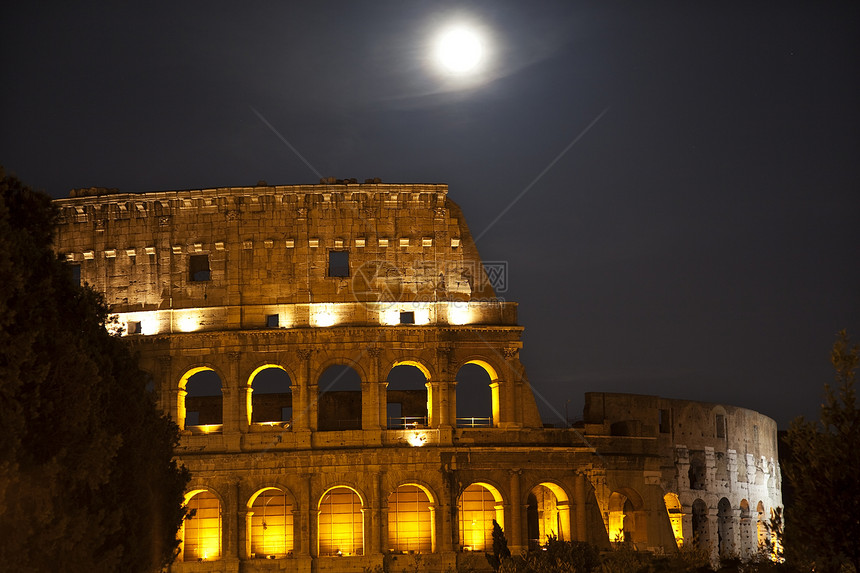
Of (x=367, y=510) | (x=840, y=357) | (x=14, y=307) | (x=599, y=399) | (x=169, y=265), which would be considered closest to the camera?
(x=840, y=357)

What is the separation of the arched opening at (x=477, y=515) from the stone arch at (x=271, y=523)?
526cm

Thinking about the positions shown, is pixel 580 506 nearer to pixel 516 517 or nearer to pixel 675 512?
pixel 516 517

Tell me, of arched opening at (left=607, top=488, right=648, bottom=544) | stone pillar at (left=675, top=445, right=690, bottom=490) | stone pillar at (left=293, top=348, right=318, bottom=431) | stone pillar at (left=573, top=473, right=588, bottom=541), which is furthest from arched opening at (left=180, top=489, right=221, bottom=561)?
stone pillar at (left=675, top=445, right=690, bottom=490)

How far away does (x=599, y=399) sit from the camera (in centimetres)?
3797

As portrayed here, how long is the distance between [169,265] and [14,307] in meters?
20.3

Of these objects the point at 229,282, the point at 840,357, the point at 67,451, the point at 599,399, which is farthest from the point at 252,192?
the point at 840,357

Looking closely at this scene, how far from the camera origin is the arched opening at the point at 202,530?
3344 centimetres

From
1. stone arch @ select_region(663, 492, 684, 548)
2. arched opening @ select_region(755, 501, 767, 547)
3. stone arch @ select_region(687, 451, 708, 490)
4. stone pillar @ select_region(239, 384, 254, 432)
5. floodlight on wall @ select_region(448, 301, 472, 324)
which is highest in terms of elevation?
floodlight on wall @ select_region(448, 301, 472, 324)

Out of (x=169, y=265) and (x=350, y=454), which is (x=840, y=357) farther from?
(x=169, y=265)

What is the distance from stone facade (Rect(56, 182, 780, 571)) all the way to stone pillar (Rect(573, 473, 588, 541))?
43 mm

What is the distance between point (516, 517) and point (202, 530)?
31.4 feet

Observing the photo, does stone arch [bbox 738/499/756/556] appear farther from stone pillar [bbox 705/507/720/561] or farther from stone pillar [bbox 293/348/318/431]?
stone pillar [bbox 293/348/318/431]

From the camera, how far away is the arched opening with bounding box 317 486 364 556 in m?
33.4

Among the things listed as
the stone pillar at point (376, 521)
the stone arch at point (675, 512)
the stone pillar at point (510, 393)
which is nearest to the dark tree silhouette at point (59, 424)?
the stone pillar at point (376, 521)
